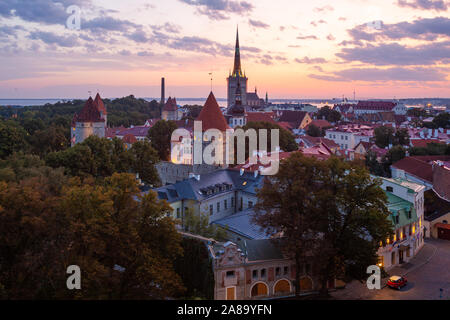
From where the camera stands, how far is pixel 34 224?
60.9ft

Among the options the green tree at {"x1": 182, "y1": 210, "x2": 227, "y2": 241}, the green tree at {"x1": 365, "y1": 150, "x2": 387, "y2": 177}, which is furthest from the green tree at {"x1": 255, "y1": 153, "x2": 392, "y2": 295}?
the green tree at {"x1": 365, "y1": 150, "x2": 387, "y2": 177}

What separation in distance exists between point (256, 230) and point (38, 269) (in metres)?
13.8

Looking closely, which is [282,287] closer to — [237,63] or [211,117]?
[211,117]

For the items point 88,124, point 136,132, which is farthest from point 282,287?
point 136,132

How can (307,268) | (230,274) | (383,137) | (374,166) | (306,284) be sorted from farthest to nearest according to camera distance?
(383,137), (374,166), (306,284), (307,268), (230,274)

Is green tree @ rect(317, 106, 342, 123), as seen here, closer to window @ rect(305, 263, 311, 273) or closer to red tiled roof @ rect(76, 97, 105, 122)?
red tiled roof @ rect(76, 97, 105, 122)

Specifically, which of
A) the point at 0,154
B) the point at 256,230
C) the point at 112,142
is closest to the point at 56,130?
the point at 0,154

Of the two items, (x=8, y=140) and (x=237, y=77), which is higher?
(x=237, y=77)

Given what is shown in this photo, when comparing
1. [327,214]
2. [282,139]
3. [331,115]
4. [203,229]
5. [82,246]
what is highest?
[331,115]

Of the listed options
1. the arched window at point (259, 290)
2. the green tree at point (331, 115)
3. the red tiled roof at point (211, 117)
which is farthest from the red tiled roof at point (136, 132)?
the arched window at point (259, 290)

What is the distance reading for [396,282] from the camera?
81.4 feet

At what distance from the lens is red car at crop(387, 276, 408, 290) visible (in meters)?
24.8

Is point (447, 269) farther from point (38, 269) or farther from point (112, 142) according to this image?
point (112, 142)

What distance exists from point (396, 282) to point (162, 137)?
45133 millimetres
